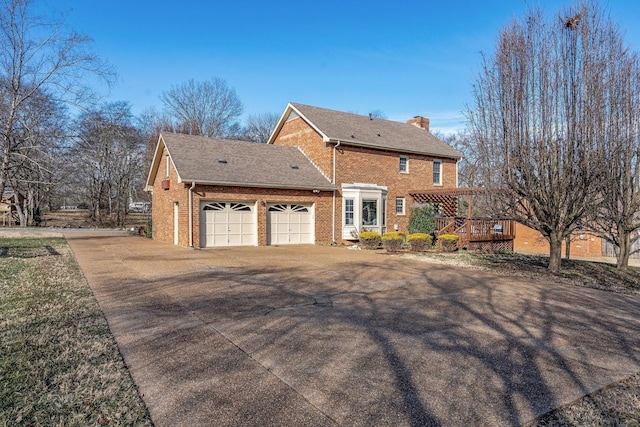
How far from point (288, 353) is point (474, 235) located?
16.0m

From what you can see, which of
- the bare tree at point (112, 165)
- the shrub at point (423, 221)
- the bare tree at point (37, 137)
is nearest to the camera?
the bare tree at point (37, 137)

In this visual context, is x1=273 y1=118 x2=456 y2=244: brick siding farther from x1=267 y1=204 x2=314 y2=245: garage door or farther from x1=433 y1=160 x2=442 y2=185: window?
x1=267 y1=204 x2=314 y2=245: garage door

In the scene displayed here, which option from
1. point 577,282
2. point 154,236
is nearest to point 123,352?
point 577,282

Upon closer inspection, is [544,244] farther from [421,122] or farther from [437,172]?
[421,122]

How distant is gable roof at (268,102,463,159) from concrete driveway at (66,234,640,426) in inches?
481

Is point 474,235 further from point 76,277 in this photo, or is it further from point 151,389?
point 151,389

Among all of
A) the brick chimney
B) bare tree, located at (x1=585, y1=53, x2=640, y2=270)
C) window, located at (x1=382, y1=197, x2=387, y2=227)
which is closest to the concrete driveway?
bare tree, located at (x1=585, y1=53, x2=640, y2=270)

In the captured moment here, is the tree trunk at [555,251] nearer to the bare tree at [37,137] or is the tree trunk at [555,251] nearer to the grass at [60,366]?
the grass at [60,366]

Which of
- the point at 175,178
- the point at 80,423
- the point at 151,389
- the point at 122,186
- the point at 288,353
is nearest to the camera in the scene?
the point at 80,423

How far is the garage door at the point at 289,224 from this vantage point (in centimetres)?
1856

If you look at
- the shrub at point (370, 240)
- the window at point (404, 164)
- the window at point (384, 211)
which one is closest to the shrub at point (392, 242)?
the shrub at point (370, 240)

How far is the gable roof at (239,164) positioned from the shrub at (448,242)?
5.72m

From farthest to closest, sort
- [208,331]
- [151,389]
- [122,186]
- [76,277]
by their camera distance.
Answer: [122,186] < [76,277] < [208,331] < [151,389]

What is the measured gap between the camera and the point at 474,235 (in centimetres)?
1880
